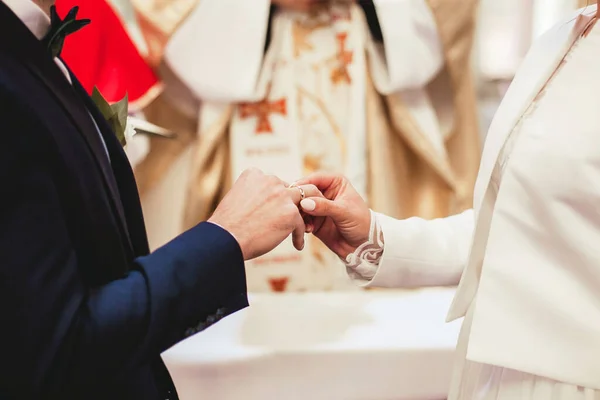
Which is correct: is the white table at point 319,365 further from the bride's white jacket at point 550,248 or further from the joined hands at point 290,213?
the bride's white jacket at point 550,248

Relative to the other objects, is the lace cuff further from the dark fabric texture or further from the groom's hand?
the dark fabric texture

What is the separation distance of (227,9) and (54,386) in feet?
2.82

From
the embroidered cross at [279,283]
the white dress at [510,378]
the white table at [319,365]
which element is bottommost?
the white table at [319,365]

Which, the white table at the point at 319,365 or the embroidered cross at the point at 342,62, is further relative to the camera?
the embroidered cross at the point at 342,62

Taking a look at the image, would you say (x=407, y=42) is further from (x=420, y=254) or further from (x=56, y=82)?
(x=56, y=82)

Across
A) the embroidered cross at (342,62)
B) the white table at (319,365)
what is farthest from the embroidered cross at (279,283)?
the embroidered cross at (342,62)

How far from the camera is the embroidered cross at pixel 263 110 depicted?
1167 mm

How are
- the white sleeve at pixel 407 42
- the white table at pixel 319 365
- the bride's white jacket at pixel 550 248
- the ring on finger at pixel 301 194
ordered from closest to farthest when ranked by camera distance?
the bride's white jacket at pixel 550 248 → the ring on finger at pixel 301 194 → the white table at pixel 319 365 → the white sleeve at pixel 407 42

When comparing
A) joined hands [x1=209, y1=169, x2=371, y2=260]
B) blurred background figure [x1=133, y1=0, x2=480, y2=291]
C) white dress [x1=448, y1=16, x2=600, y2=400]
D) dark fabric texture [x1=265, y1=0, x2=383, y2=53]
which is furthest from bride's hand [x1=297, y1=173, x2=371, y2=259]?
dark fabric texture [x1=265, y1=0, x2=383, y2=53]

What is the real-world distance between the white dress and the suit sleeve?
1.11 feet

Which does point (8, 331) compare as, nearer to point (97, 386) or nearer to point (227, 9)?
point (97, 386)

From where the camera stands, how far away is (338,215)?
773mm

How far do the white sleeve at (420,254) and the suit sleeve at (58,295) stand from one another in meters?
0.33

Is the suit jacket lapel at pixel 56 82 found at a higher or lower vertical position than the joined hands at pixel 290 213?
higher
